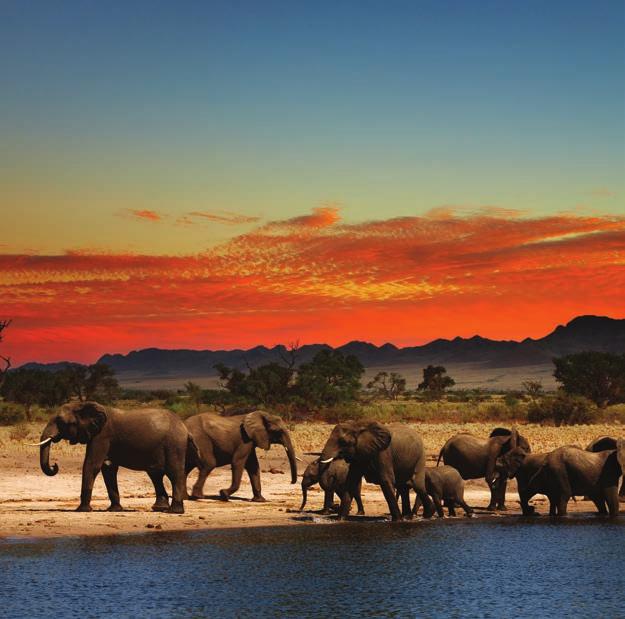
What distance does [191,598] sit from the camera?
15914mm

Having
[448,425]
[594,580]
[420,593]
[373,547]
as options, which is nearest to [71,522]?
[373,547]

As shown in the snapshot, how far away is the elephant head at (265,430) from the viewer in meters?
28.3

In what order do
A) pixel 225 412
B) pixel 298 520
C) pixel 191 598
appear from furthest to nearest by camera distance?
pixel 225 412 → pixel 298 520 → pixel 191 598

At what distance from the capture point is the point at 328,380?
90.3 m

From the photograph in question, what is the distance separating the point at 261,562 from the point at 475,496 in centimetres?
1369

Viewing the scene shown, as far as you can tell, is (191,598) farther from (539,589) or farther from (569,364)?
(569,364)

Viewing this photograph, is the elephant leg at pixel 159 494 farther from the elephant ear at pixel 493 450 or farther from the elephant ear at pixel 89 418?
the elephant ear at pixel 493 450

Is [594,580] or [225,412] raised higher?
[225,412]

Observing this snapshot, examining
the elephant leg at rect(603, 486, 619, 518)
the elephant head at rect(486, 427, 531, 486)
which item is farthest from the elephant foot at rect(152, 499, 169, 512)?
the elephant leg at rect(603, 486, 619, 518)

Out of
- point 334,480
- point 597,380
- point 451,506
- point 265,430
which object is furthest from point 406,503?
point 597,380

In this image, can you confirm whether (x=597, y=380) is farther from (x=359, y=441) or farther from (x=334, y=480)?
(x=359, y=441)

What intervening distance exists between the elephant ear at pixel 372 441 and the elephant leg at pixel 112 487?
224 inches

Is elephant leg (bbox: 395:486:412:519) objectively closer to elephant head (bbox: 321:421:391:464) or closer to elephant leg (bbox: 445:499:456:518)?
elephant leg (bbox: 445:499:456:518)

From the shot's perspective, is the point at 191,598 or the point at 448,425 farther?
the point at 448,425
